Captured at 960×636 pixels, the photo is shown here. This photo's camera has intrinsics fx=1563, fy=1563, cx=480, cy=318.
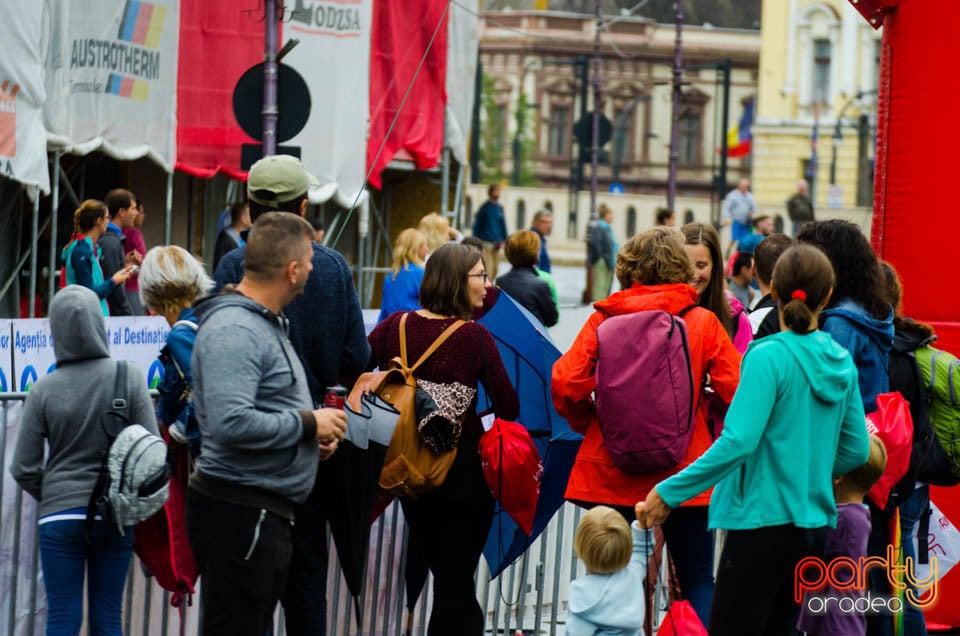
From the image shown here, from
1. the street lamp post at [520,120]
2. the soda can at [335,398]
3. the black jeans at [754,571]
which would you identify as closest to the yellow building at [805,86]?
the street lamp post at [520,120]

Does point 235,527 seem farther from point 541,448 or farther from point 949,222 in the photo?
point 949,222

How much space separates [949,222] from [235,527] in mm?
4745

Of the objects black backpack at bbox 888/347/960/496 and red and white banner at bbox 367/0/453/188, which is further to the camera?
red and white banner at bbox 367/0/453/188

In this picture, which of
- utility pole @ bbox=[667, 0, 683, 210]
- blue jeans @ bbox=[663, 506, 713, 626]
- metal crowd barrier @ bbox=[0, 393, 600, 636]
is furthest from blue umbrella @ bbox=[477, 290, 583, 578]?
utility pole @ bbox=[667, 0, 683, 210]

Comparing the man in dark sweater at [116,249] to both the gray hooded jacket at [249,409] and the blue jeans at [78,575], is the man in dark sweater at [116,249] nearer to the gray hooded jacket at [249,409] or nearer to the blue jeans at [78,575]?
the blue jeans at [78,575]

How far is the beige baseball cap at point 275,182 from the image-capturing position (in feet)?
17.6

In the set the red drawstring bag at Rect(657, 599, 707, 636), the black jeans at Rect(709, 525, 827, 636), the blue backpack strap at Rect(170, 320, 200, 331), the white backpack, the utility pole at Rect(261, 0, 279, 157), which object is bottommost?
the red drawstring bag at Rect(657, 599, 707, 636)

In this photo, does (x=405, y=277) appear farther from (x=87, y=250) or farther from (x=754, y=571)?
(x=754, y=571)

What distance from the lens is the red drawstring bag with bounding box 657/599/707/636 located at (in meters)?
5.10

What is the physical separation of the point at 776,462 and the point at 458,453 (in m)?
1.28

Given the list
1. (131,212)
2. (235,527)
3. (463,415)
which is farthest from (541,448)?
(131,212)

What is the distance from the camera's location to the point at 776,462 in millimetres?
5074

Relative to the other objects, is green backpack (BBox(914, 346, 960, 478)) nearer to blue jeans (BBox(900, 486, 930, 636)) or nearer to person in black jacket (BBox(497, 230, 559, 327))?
blue jeans (BBox(900, 486, 930, 636))

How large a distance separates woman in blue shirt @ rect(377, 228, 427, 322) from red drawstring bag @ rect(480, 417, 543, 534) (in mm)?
5609
